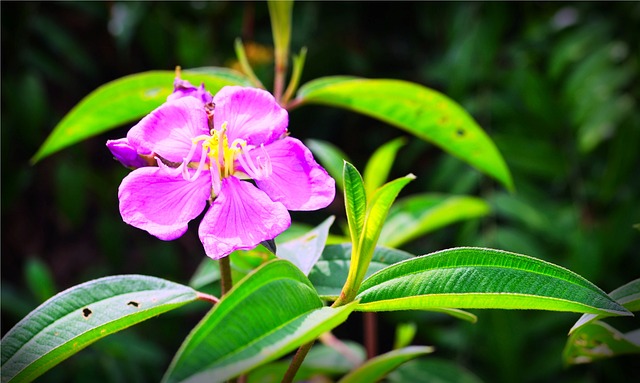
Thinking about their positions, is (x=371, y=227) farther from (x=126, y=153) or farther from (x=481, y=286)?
(x=126, y=153)

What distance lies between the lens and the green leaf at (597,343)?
23.7 inches

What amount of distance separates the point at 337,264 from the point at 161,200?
177 mm

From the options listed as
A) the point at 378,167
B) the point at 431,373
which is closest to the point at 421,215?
the point at 378,167

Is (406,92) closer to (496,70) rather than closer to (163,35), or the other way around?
(496,70)

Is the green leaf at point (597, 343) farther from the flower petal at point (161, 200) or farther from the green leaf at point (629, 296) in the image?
the flower petal at point (161, 200)

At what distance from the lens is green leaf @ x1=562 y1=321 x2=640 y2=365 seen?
60 centimetres

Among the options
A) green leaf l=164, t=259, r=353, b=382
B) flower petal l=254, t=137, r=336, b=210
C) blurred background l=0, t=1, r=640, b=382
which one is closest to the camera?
green leaf l=164, t=259, r=353, b=382

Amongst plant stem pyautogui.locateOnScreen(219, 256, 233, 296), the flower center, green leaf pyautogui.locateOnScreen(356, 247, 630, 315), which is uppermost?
the flower center

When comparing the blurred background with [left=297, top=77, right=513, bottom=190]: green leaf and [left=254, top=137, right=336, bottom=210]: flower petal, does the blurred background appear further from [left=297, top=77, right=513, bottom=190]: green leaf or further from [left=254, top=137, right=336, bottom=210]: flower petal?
[left=254, top=137, right=336, bottom=210]: flower petal

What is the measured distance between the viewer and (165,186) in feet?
2.00

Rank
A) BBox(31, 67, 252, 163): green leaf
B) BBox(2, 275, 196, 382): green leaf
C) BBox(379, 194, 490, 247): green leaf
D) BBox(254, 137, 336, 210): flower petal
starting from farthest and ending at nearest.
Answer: BBox(379, 194, 490, 247): green leaf < BBox(31, 67, 252, 163): green leaf < BBox(254, 137, 336, 210): flower petal < BBox(2, 275, 196, 382): green leaf

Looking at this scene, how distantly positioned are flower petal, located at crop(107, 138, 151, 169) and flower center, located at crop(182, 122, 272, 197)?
0.14 ft

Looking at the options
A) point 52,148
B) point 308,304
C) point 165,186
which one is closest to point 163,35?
point 52,148

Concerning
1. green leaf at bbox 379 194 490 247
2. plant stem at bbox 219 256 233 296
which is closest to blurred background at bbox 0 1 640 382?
green leaf at bbox 379 194 490 247
